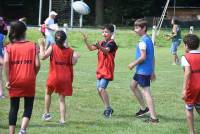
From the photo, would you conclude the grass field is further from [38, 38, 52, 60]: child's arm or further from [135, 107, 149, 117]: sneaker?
[38, 38, 52, 60]: child's arm

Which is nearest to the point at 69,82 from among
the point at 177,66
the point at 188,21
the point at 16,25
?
the point at 16,25

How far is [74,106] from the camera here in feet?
40.9

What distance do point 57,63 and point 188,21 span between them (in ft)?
135

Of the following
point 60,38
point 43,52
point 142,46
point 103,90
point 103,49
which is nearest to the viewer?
point 43,52

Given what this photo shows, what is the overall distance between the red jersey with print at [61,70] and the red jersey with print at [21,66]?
5.07ft

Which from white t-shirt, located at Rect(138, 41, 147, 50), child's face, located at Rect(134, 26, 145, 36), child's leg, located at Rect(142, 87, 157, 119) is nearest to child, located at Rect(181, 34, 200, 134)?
white t-shirt, located at Rect(138, 41, 147, 50)

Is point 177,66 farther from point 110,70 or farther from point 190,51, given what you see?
point 190,51

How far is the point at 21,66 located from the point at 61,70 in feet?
5.50

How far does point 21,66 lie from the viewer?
873 centimetres

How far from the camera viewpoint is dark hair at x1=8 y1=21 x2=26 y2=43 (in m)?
8.63

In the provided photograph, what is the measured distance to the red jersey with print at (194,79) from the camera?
8.93 metres

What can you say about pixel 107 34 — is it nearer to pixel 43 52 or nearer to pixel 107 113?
pixel 107 113

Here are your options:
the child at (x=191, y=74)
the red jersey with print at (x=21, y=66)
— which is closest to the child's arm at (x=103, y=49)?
the child at (x=191, y=74)

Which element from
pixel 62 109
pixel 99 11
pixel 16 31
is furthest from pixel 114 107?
pixel 99 11
